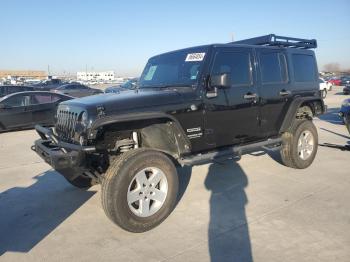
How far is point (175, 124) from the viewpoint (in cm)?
437

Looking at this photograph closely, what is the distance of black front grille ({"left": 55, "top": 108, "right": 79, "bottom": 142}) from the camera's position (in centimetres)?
419

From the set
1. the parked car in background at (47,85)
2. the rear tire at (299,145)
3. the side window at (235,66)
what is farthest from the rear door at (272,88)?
the parked car in background at (47,85)

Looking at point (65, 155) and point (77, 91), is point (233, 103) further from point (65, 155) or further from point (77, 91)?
point (77, 91)

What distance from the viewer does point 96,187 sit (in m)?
5.70

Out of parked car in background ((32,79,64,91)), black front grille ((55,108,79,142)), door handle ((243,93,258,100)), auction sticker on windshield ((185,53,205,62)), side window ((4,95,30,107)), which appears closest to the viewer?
black front grille ((55,108,79,142))

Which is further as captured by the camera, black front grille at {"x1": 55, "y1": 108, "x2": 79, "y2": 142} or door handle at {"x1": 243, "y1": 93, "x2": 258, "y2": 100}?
door handle at {"x1": 243, "y1": 93, "x2": 258, "y2": 100}

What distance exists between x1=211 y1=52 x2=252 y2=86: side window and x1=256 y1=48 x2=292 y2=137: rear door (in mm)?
287

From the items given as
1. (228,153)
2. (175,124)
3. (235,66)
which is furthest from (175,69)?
(228,153)

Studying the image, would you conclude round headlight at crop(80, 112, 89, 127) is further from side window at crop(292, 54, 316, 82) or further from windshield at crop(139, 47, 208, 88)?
side window at crop(292, 54, 316, 82)

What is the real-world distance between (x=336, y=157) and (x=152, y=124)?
15.2 feet

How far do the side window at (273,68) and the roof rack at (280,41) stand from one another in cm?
26

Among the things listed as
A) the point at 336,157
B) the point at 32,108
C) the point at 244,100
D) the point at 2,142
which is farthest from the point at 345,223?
the point at 32,108

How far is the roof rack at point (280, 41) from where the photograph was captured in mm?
6078

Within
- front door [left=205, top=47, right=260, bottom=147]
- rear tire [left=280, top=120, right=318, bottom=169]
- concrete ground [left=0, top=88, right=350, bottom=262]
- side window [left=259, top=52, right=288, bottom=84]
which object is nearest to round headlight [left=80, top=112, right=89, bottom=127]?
concrete ground [left=0, top=88, right=350, bottom=262]
